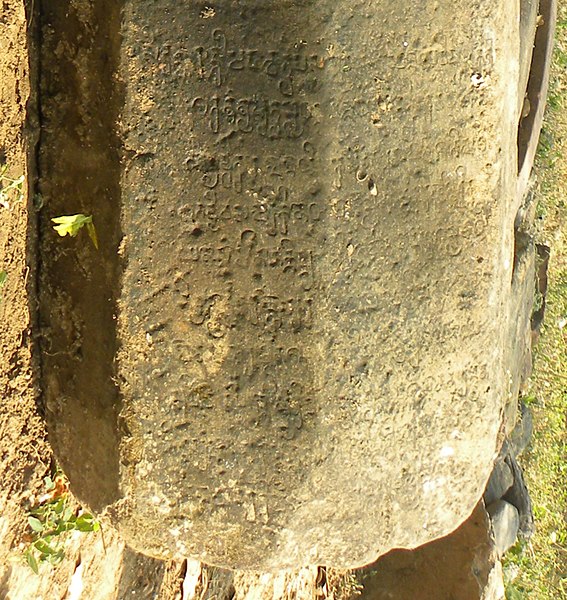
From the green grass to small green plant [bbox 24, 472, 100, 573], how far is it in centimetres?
228

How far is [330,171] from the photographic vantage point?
1.56 meters

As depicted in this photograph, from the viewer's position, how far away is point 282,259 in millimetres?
1562

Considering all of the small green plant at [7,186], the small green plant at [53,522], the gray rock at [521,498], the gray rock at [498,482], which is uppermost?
the small green plant at [7,186]

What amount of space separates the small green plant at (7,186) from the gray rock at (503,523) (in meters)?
2.10

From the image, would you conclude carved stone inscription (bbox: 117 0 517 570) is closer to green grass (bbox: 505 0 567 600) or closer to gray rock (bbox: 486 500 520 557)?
gray rock (bbox: 486 500 520 557)

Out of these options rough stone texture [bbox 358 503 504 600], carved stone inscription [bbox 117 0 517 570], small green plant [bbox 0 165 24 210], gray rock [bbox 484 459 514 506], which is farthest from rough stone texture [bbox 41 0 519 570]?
gray rock [bbox 484 459 514 506]

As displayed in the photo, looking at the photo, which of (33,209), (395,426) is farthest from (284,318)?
(33,209)

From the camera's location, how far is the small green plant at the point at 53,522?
2035 millimetres

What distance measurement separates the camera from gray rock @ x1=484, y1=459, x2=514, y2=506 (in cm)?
333

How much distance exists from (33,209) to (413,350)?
90cm

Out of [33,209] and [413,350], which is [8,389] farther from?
[413,350]

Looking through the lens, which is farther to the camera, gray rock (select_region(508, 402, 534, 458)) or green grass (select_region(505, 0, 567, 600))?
green grass (select_region(505, 0, 567, 600))

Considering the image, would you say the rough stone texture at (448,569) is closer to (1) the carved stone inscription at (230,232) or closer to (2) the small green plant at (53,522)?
(2) the small green plant at (53,522)

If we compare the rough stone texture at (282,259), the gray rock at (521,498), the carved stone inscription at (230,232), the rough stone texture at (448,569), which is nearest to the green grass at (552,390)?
the gray rock at (521,498)
